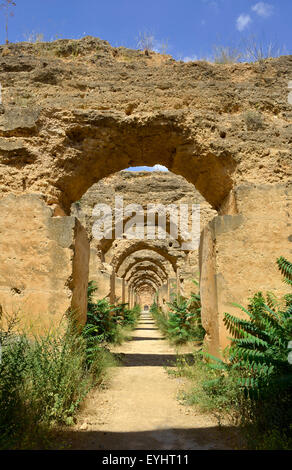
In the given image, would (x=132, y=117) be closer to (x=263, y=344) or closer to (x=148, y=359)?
(x=263, y=344)

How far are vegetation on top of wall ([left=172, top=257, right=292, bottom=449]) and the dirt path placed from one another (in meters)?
0.23

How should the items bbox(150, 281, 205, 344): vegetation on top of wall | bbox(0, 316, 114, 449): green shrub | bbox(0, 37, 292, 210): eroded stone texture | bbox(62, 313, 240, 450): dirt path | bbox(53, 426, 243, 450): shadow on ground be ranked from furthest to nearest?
bbox(150, 281, 205, 344): vegetation on top of wall < bbox(0, 37, 292, 210): eroded stone texture < bbox(62, 313, 240, 450): dirt path < bbox(53, 426, 243, 450): shadow on ground < bbox(0, 316, 114, 449): green shrub

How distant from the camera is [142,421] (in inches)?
142

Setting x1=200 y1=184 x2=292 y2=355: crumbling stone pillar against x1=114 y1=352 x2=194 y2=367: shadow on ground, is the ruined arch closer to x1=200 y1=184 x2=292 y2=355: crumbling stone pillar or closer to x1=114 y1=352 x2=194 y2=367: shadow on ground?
x1=200 y1=184 x2=292 y2=355: crumbling stone pillar

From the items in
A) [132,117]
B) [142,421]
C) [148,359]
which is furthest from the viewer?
[148,359]

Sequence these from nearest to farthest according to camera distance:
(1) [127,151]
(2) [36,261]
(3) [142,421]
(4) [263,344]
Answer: (4) [263,344] → (3) [142,421] → (2) [36,261] → (1) [127,151]

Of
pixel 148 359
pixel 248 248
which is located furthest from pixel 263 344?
pixel 148 359

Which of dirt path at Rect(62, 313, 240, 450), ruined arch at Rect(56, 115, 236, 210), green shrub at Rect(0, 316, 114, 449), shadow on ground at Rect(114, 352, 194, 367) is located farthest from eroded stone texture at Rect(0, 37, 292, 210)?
shadow on ground at Rect(114, 352, 194, 367)

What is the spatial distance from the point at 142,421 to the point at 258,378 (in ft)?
4.31

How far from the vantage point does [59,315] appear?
13.6ft

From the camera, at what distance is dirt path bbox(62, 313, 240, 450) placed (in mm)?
2947

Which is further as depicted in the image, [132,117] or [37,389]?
[132,117]

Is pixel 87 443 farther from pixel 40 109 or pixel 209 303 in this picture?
pixel 40 109

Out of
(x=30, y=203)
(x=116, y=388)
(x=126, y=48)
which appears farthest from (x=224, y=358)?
(x=126, y=48)
